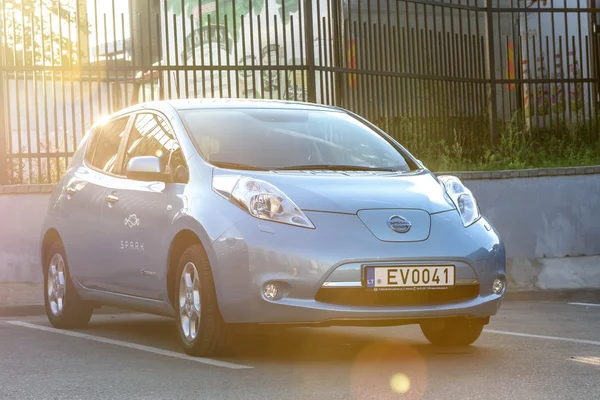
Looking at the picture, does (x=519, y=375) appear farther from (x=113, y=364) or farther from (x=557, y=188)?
(x=557, y=188)

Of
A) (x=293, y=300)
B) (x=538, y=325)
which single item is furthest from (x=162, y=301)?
(x=538, y=325)

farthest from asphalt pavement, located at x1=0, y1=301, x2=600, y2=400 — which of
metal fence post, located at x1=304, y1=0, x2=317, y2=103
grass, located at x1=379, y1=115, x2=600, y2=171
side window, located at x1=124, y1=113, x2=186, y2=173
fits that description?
grass, located at x1=379, y1=115, x2=600, y2=171

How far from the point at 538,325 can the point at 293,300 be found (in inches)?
129

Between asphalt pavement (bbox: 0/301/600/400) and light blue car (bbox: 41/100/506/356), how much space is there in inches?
10.1

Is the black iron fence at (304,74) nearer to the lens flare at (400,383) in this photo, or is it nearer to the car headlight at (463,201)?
the car headlight at (463,201)

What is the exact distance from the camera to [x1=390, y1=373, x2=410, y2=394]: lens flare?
5.95 metres

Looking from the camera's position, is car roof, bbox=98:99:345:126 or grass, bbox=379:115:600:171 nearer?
car roof, bbox=98:99:345:126

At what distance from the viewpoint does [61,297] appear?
31.0 ft

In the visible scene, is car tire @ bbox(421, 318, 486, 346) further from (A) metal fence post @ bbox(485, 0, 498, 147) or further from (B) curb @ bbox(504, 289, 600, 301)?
(A) metal fence post @ bbox(485, 0, 498, 147)

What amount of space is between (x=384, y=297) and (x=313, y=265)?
1.44 feet

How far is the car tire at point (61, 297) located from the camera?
9.27 metres

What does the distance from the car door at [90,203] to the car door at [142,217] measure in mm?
185

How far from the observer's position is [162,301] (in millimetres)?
7746

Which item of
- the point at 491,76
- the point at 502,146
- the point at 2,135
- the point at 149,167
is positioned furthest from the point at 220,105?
the point at 502,146
